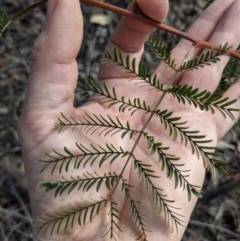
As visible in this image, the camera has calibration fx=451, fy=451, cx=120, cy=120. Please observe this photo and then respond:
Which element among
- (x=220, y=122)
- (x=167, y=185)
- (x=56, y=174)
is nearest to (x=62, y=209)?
(x=56, y=174)

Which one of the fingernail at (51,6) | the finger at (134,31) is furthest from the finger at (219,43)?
the fingernail at (51,6)

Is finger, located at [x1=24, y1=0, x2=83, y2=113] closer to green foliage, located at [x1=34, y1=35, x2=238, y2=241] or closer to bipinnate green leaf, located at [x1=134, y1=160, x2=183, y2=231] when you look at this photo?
green foliage, located at [x1=34, y1=35, x2=238, y2=241]

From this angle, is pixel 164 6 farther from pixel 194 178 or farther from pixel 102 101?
pixel 194 178

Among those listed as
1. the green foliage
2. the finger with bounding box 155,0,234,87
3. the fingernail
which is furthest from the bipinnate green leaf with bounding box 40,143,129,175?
the finger with bounding box 155,0,234,87

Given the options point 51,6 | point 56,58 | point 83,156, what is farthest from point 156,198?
point 51,6

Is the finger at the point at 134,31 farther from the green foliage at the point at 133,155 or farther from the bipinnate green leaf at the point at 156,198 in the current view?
the bipinnate green leaf at the point at 156,198
